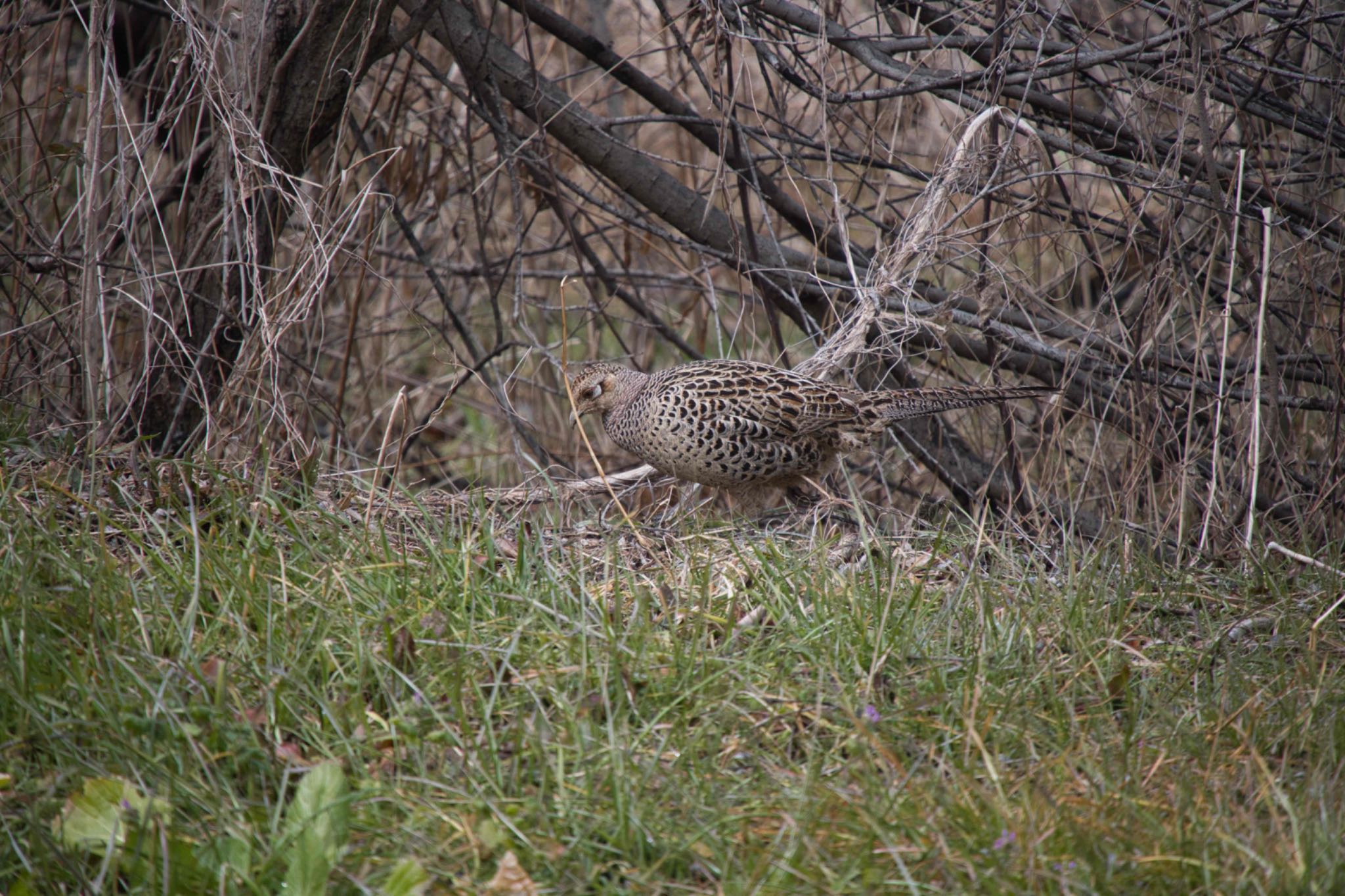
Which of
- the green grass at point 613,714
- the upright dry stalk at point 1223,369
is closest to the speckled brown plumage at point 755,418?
the upright dry stalk at point 1223,369

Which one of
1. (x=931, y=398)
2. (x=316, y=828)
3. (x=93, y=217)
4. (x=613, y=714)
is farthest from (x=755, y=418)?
(x=316, y=828)

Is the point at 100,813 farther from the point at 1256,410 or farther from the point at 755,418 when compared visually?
the point at 1256,410

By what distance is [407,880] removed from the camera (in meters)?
2.62

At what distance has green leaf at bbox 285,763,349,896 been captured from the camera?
8.56ft

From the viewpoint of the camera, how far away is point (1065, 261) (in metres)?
6.42

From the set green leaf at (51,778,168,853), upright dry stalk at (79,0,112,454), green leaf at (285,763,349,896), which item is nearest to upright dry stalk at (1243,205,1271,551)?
green leaf at (285,763,349,896)

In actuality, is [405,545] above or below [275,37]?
below

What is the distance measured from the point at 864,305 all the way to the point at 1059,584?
1.78 meters

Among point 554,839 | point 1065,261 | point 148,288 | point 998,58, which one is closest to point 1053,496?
point 1065,261

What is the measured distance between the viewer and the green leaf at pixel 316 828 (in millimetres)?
2609

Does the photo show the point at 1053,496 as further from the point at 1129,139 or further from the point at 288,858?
the point at 288,858

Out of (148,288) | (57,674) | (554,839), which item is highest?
(148,288)

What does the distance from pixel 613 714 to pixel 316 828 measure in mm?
834

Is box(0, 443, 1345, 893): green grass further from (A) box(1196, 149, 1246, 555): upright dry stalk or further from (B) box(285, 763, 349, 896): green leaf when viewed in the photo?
(A) box(1196, 149, 1246, 555): upright dry stalk
